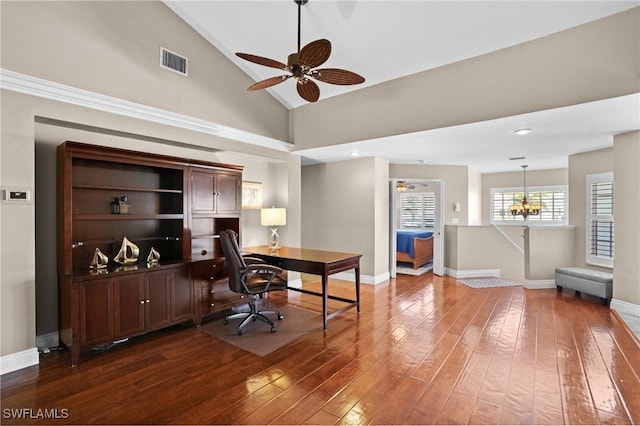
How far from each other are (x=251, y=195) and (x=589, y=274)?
5491 mm

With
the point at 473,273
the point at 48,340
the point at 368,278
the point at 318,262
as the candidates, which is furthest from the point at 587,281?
the point at 48,340

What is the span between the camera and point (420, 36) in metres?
3.60

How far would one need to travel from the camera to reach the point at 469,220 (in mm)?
7555

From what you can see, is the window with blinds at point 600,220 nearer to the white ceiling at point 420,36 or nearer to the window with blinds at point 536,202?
the white ceiling at point 420,36

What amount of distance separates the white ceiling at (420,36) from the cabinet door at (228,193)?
1.74m

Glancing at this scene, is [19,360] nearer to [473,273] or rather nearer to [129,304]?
[129,304]

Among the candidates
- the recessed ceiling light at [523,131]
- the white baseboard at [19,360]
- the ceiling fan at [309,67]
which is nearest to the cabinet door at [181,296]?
the white baseboard at [19,360]

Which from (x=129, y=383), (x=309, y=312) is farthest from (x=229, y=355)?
(x=309, y=312)

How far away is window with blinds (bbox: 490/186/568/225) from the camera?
8.05 metres

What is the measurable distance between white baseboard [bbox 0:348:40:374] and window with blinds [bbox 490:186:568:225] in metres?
9.53

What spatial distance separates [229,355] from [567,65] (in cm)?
446

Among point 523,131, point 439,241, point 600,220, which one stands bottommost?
point 439,241

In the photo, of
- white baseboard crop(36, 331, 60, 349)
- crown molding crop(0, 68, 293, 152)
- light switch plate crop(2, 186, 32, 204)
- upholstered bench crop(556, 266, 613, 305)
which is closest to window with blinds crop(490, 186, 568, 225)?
upholstered bench crop(556, 266, 613, 305)

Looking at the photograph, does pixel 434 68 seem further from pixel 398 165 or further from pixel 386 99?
pixel 398 165
